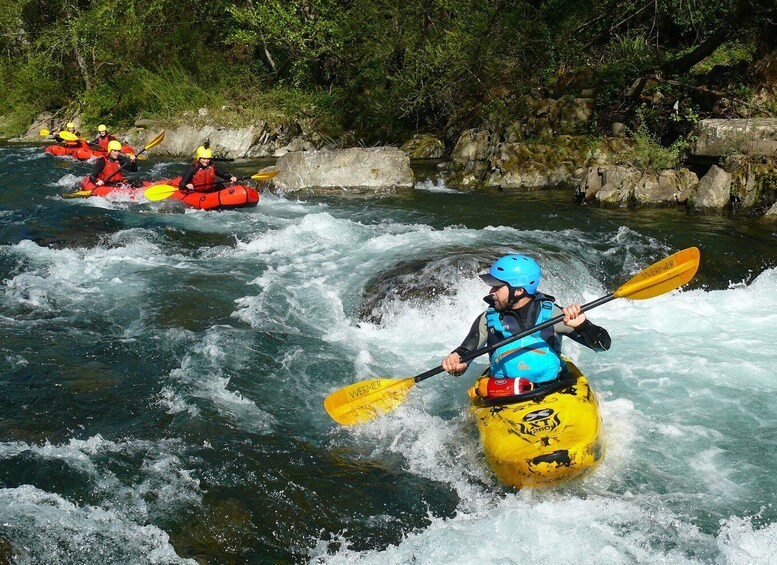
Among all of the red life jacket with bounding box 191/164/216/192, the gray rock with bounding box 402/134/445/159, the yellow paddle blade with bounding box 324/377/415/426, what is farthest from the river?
the gray rock with bounding box 402/134/445/159

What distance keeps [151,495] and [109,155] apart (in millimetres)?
9050

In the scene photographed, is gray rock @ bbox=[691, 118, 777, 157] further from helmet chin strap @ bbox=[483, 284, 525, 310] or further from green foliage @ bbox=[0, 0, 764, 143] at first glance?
helmet chin strap @ bbox=[483, 284, 525, 310]

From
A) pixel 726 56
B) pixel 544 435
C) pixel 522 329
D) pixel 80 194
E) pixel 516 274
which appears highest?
pixel 726 56

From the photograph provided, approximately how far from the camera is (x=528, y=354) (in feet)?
13.2

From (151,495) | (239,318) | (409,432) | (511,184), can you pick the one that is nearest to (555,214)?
(511,184)

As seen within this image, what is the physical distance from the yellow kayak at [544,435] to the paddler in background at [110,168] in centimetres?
884

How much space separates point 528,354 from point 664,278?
120 cm

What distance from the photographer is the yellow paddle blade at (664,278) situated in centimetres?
448

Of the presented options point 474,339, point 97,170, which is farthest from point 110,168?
point 474,339

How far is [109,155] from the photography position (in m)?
11.3

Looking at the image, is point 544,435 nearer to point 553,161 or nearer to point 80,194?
point 553,161

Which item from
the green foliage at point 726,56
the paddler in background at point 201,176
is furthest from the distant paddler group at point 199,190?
the green foliage at point 726,56

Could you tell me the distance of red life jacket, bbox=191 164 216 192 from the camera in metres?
9.98

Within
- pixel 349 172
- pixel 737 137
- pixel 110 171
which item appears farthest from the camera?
pixel 349 172
